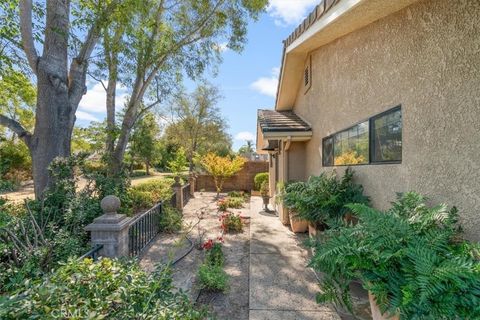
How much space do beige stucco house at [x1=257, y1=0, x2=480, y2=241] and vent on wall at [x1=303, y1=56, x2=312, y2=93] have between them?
634mm

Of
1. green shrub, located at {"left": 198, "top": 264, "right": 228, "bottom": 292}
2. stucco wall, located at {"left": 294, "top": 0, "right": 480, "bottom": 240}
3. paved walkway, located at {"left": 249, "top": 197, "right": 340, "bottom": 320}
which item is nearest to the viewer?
stucco wall, located at {"left": 294, "top": 0, "right": 480, "bottom": 240}

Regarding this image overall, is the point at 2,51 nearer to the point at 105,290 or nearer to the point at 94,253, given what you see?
the point at 94,253

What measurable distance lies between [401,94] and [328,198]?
2.26m

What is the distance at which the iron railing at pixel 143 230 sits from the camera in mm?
5485

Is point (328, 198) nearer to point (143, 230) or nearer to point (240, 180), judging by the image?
point (143, 230)

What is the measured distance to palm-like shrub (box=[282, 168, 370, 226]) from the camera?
4.88 meters

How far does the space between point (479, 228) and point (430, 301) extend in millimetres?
1054

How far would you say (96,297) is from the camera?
201 cm

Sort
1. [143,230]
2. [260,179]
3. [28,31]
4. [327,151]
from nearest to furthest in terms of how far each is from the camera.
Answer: [143,230] → [28,31] → [327,151] → [260,179]

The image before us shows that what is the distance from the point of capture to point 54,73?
6547mm

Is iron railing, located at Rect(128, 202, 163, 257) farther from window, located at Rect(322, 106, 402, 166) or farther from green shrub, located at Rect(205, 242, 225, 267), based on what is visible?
window, located at Rect(322, 106, 402, 166)

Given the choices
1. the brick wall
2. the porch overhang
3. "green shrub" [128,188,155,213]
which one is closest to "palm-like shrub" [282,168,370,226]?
the porch overhang

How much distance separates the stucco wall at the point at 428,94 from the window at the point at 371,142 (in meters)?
0.15

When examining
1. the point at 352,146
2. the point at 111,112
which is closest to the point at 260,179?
the point at 111,112
